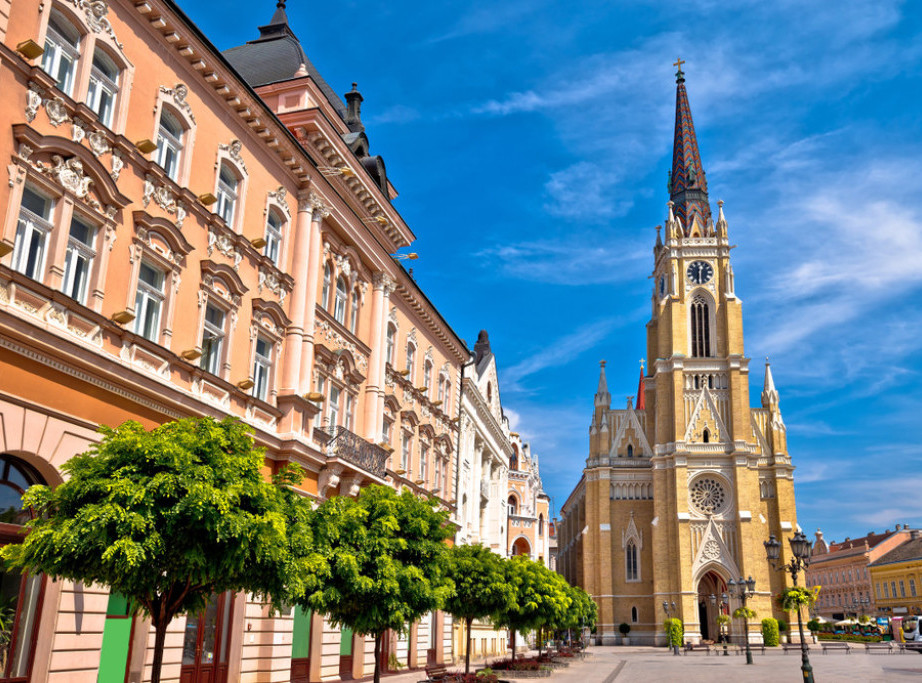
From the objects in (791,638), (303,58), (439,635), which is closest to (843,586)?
(791,638)

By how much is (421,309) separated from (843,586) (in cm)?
11508

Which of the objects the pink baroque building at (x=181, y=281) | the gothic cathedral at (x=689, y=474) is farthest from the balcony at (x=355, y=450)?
the gothic cathedral at (x=689, y=474)

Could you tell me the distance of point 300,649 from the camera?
830 inches

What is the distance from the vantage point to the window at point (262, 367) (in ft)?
64.2

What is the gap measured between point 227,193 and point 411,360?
13.7 meters

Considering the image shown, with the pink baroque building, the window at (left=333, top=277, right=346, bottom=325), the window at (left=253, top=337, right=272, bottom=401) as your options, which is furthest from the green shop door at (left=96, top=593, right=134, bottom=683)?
the window at (left=333, top=277, right=346, bottom=325)

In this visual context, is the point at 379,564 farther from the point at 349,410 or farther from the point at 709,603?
the point at 709,603

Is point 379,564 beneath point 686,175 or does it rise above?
beneath

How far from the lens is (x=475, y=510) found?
141 ft

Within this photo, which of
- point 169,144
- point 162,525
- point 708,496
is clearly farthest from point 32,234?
point 708,496

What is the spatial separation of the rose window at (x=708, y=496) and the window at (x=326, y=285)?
6530cm

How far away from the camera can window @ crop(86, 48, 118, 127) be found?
564 inches

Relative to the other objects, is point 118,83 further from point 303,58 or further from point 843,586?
point 843,586

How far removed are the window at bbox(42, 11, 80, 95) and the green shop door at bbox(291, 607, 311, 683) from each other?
13.4 m
